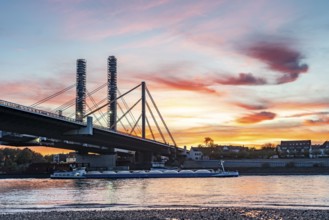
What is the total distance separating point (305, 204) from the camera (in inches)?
1703

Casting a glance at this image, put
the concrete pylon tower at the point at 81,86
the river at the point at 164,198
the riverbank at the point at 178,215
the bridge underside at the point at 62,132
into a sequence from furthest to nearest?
the concrete pylon tower at the point at 81,86
the bridge underside at the point at 62,132
the river at the point at 164,198
the riverbank at the point at 178,215

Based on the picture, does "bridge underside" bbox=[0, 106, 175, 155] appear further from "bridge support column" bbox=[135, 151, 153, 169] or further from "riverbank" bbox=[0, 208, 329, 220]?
"riverbank" bbox=[0, 208, 329, 220]

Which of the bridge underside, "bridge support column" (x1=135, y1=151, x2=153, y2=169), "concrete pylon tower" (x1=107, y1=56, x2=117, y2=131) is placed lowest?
"bridge support column" (x1=135, y1=151, x2=153, y2=169)

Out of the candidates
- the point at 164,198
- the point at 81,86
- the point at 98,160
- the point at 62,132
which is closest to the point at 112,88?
the point at 81,86

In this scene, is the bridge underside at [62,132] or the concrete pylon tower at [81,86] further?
the concrete pylon tower at [81,86]

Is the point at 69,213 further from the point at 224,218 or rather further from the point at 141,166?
the point at 141,166

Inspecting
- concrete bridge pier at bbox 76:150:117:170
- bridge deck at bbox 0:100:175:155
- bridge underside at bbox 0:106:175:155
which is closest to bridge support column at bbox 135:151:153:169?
bridge underside at bbox 0:106:175:155

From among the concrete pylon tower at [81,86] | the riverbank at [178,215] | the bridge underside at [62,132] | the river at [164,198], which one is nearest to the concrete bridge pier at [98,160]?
the bridge underside at [62,132]

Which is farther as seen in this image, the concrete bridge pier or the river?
the concrete bridge pier

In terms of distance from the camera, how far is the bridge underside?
79356 mm

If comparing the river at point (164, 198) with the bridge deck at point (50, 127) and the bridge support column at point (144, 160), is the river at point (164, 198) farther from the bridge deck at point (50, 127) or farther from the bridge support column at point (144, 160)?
the bridge support column at point (144, 160)

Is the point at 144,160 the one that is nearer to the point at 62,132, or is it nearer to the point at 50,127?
the point at 62,132

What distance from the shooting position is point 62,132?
102188 mm

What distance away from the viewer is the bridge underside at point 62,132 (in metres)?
79.4
